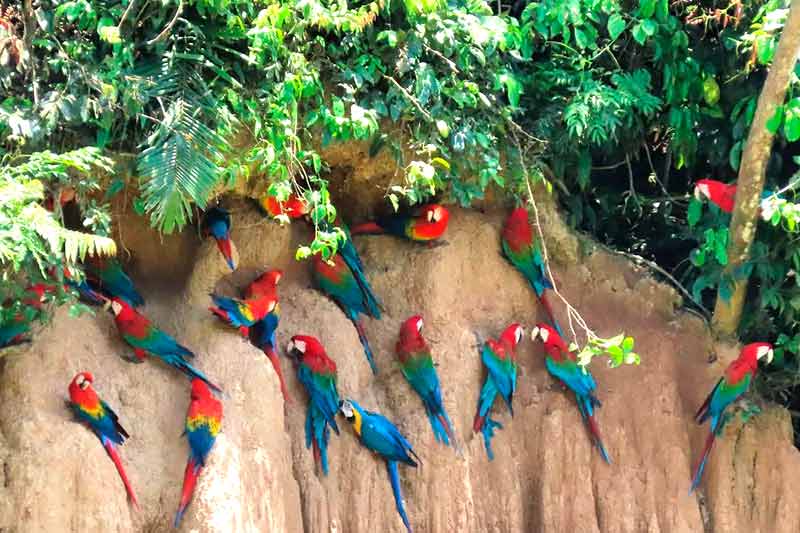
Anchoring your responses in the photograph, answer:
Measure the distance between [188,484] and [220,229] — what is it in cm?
90

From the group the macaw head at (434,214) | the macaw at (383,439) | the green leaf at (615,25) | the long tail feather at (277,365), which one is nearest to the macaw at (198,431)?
the long tail feather at (277,365)

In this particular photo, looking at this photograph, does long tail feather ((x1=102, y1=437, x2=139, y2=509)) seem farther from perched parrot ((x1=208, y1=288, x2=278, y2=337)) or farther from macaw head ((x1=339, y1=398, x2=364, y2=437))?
macaw head ((x1=339, y1=398, x2=364, y2=437))

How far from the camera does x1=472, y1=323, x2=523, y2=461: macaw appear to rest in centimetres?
475

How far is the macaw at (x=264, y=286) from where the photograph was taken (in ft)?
14.3

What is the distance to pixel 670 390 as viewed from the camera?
5.04m

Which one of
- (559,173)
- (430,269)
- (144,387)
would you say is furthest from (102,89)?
(559,173)

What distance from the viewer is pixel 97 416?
12.3 ft

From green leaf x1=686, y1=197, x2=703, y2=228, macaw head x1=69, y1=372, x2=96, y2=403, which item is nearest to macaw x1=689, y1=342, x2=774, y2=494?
green leaf x1=686, y1=197, x2=703, y2=228

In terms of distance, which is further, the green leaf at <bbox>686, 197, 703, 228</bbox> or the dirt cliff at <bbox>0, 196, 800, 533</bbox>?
the green leaf at <bbox>686, 197, 703, 228</bbox>

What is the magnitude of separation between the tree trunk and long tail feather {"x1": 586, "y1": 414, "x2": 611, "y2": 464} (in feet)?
2.27

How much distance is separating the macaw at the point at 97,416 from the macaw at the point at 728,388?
2394mm

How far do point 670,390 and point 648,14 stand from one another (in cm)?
155

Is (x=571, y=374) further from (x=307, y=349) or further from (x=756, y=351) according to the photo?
(x=307, y=349)

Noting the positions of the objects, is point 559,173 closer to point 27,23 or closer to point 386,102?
point 386,102
